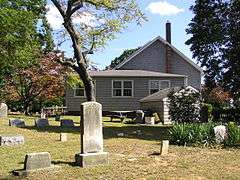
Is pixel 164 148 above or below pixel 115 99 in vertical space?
below

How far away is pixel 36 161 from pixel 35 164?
78 millimetres

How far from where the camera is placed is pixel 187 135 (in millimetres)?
17797

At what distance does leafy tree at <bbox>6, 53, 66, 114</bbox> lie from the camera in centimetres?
4281

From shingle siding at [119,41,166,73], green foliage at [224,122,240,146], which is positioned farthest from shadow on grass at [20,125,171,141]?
shingle siding at [119,41,166,73]

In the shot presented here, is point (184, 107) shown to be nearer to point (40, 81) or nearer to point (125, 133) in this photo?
point (125, 133)

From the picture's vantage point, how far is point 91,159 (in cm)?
1309

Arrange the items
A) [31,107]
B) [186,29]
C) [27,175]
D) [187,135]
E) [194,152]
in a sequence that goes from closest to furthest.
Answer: [27,175] < [194,152] < [187,135] < [186,29] < [31,107]

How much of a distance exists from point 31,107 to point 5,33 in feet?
87.4

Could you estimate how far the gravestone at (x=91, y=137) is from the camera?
13.1 meters

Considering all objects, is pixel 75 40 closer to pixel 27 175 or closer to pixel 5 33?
pixel 5 33

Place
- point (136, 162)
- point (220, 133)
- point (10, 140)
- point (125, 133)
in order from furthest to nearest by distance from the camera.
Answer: point (125, 133) < point (220, 133) < point (10, 140) < point (136, 162)

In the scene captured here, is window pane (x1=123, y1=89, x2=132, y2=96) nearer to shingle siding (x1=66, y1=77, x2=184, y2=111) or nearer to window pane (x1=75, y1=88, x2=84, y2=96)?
shingle siding (x1=66, y1=77, x2=184, y2=111)

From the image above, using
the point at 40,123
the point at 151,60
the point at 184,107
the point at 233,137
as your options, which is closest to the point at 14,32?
the point at 40,123

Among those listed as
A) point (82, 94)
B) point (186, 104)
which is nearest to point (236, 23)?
point (186, 104)
